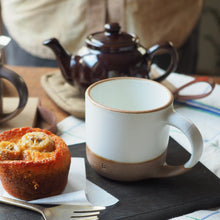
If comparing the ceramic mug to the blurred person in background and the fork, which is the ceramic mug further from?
the blurred person in background

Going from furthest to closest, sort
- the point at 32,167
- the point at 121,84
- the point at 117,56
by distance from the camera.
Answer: the point at 117,56, the point at 121,84, the point at 32,167

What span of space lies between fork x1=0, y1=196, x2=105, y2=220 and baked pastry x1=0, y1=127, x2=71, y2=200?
0.5 inches

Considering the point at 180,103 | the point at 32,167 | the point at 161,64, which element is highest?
the point at 32,167

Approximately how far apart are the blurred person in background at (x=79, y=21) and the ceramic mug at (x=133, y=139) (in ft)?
2.08

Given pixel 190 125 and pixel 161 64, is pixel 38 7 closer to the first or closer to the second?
pixel 161 64

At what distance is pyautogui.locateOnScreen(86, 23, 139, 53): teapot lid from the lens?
2.26 ft

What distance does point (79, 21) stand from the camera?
1.12 m

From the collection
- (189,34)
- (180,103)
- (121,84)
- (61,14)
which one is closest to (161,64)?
(189,34)

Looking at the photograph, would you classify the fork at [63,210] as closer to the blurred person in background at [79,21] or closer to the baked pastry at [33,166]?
the baked pastry at [33,166]

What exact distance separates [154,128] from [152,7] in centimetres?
78

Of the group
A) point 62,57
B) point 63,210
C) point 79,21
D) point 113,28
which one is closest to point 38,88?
point 62,57

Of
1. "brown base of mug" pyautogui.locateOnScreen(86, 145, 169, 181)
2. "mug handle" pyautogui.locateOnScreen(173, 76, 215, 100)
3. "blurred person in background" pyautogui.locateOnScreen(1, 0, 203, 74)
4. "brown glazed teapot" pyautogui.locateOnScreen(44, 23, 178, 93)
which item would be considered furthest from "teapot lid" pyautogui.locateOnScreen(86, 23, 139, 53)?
"blurred person in background" pyautogui.locateOnScreen(1, 0, 203, 74)

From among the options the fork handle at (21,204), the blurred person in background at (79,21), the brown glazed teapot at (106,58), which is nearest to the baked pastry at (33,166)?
the fork handle at (21,204)

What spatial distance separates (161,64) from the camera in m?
1.30
